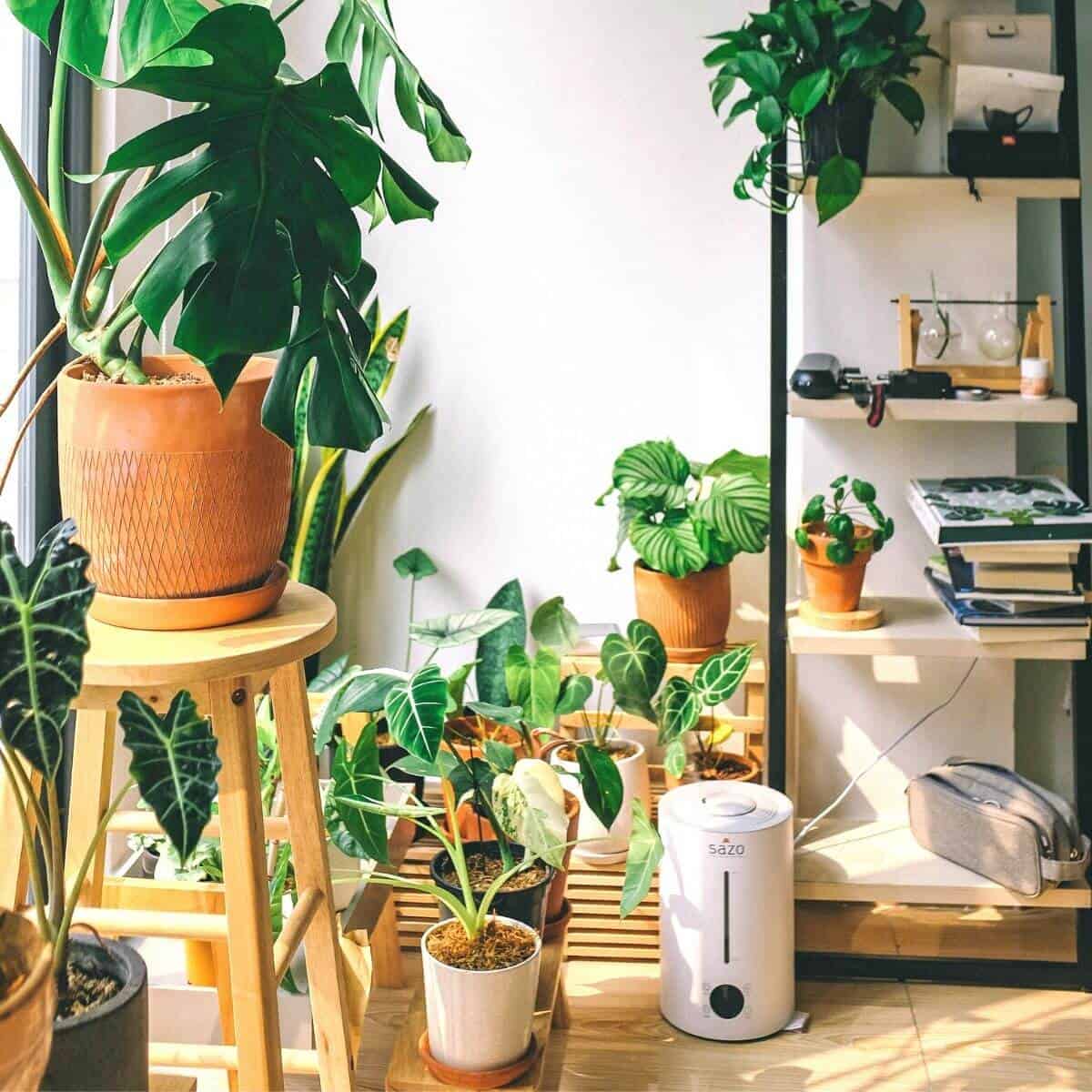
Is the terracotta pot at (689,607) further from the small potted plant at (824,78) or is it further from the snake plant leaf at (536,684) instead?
the small potted plant at (824,78)

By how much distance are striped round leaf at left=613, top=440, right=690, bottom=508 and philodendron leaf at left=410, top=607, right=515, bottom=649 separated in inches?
14.7

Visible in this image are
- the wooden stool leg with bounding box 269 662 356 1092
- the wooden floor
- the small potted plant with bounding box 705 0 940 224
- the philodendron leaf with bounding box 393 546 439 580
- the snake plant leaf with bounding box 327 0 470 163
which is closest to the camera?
the snake plant leaf with bounding box 327 0 470 163

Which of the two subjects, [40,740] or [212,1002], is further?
[212,1002]

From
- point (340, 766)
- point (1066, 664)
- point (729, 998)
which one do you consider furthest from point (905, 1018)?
point (340, 766)

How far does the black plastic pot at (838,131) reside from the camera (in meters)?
2.38

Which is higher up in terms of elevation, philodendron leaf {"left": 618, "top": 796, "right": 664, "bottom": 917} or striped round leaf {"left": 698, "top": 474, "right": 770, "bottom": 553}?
striped round leaf {"left": 698, "top": 474, "right": 770, "bottom": 553}

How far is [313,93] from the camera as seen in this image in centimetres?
117

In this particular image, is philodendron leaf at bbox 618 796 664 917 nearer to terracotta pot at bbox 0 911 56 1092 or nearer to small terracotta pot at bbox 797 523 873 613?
small terracotta pot at bbox 797 523 873 613

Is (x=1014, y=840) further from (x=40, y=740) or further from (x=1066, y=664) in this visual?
(x=40, y=740)

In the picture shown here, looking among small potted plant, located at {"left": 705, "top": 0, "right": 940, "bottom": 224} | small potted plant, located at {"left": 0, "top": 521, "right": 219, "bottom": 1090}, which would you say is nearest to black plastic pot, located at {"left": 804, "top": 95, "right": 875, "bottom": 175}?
small potted plant, located at {"left": 705, "top": 0, "right": 940, "bottom": 224}

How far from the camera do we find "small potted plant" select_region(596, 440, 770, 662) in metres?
Result: 2.53

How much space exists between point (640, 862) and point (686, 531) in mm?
724

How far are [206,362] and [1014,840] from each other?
1777mm

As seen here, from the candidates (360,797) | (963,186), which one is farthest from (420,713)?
(963,186)
